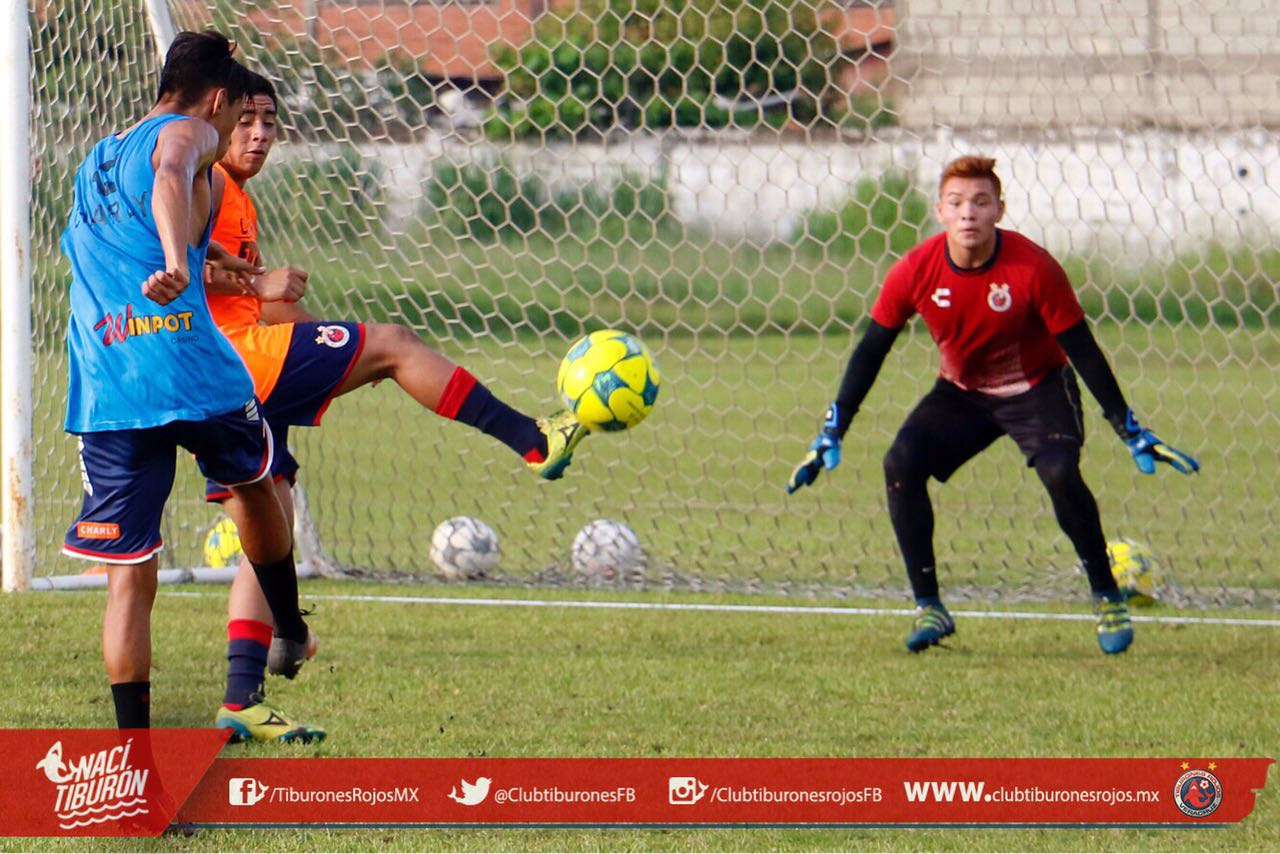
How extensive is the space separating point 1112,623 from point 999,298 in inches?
44.6

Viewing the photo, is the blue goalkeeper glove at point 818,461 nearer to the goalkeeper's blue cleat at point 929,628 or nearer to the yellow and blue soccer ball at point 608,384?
the goalkeeper's blue cleat at point 929,628

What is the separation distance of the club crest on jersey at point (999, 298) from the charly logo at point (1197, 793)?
214cm

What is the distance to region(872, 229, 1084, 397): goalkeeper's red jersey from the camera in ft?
18.6

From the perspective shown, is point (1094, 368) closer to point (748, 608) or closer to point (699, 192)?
point (748, 608)

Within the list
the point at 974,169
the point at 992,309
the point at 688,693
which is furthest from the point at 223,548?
the point at 974,169

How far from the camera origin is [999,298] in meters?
5.71

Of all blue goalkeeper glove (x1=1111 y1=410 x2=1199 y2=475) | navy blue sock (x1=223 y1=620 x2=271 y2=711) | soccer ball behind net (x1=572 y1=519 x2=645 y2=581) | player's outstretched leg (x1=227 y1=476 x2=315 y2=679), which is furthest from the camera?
soccer ball behind net (x1=572 y1=519 x2=645 y2=581)

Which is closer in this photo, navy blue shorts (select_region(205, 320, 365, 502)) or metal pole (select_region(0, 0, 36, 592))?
navy blue shorts (select_region(205, 320, 365, 502))

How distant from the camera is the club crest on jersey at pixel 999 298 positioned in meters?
5.71

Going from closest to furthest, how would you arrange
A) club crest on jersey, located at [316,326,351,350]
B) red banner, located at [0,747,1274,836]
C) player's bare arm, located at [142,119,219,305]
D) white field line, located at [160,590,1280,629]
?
player's bare arm, located at [142,119,219,305] < red banner, located at [0,747,1274,836] < club crest on jersey, located at [316,326,351,350] < white field line, located at [160,590,1280,629]

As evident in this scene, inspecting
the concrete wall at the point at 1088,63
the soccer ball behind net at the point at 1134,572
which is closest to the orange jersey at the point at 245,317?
the soccer ball behind net at the point at 1134,572

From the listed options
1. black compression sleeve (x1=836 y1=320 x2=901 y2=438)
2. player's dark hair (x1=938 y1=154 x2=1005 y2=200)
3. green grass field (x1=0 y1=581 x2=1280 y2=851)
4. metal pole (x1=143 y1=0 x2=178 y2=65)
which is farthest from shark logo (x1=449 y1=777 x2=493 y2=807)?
metal pole (x1=143 y1=0 x2=178 y2=65)

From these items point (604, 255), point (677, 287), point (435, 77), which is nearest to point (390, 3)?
point (435, 77)

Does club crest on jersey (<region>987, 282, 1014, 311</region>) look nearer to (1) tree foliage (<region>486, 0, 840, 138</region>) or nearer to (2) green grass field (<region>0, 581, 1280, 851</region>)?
(2) green grass field (<region>0, 581, 1280, 851</region>)
